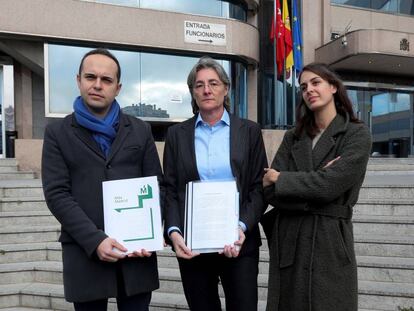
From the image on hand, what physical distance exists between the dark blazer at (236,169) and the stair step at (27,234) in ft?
9.46

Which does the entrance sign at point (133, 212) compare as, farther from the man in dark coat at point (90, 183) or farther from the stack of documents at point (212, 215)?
the stack of documents at point (212, 215)

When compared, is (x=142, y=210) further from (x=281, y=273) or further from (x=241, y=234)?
(x=281, y=273)

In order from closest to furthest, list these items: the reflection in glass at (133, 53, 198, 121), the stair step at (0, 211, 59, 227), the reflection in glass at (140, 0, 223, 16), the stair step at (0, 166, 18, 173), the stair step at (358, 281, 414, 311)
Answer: the stair step at (358, 281, 414, 311)
the stair step at (0, 211, 59, 227)
the stair step at (0, 166, 18, 173)
the reflection in glass at (133, 53, 198, 121)
the reflection in glass at (140, 0, 223, 16)

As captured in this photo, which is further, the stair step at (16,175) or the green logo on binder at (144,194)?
the stair step at (16,175)

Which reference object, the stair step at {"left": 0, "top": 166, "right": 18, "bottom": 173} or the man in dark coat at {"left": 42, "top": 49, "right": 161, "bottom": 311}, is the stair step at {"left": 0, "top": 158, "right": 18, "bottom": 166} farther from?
the man in dark coat at {"left": 42, "top": 49, "right": 161, "bottom": 311}

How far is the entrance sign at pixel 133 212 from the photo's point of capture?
6.52 ft

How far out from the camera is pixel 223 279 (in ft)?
7.72

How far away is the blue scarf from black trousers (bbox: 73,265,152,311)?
65 centimetres

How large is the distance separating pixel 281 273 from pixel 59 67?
10.3m

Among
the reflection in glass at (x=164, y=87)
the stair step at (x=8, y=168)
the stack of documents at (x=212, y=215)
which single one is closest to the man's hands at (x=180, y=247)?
the stack of documents at (x=212, y=215)

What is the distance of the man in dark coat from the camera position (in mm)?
1965

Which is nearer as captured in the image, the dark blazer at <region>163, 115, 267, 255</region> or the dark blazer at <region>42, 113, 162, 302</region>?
the dark blazer at <region>42, 113, 162, 302</region>

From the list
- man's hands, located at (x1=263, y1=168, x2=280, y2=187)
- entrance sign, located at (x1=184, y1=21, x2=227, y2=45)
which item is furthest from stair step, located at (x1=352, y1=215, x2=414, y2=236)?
entrance sign, located at (x1=184, y1=21, x2=227, y2=45)

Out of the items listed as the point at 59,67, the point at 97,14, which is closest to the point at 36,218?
the point at 59,67
